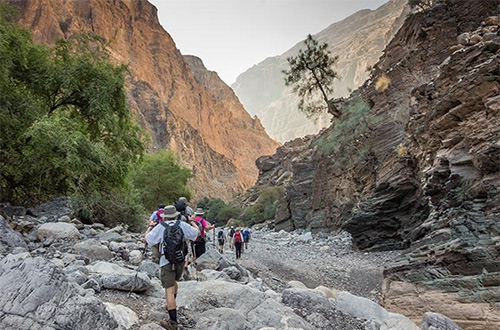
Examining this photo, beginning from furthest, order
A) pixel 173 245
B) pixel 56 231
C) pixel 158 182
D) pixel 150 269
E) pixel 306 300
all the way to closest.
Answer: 1. pixel 158 182
2. pixel 56 231
3. pixel 150 269
4. pixel 306 300
5. pixel 173 245

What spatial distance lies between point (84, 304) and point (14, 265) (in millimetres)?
806

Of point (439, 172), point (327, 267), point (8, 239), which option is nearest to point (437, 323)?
point (439, 172)

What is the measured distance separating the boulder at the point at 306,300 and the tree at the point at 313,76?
21.3 m

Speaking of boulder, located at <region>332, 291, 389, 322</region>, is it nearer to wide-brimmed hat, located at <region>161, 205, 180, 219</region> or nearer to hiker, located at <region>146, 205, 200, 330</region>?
hiker, located at <region>146, 205, 200, 330</region>

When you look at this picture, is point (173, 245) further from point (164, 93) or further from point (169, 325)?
point (164, 93)

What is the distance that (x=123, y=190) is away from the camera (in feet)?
37.5

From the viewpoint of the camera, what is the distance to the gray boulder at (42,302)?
270cm

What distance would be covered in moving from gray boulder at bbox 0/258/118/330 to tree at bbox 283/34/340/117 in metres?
23.9

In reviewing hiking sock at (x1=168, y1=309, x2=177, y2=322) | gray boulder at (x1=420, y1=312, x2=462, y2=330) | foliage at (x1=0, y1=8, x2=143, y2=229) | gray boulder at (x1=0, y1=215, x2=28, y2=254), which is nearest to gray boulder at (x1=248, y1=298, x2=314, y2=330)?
hiking sock at (x1=168, y1=309, x2=177, y2=322)

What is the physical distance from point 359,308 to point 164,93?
93229 mm

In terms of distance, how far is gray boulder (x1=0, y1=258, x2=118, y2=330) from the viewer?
8.86 feet

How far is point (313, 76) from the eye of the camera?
2531cm

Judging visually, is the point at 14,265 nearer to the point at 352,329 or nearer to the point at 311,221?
the point at 352,329

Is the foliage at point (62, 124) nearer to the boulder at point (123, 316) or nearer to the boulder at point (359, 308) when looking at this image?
the boulder at point (123, 316)
